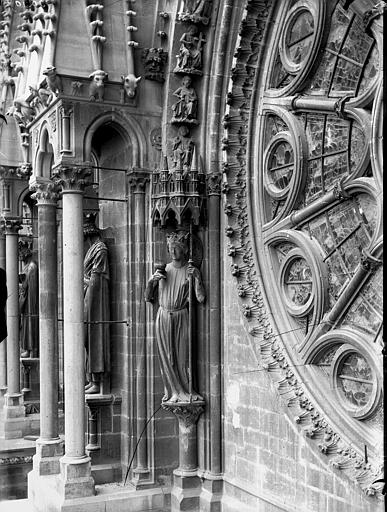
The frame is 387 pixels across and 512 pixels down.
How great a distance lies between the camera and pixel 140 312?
8656 mm

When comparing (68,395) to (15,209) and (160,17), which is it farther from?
(15,209)

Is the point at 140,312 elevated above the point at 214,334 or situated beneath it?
elevated above

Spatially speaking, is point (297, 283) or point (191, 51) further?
point (191, 51)

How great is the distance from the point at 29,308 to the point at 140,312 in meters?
6.54

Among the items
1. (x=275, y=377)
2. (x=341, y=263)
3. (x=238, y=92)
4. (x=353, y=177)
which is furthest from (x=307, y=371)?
(x=238, y=92)

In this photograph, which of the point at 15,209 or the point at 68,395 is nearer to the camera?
the point at 68,395

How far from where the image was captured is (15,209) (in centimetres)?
1355

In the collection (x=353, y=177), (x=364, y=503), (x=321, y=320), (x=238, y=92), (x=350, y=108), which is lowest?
(x=364, y=503)

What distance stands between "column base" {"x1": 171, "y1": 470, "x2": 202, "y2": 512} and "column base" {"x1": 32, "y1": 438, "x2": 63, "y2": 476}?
1753mm

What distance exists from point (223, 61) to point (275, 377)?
11.8 ft

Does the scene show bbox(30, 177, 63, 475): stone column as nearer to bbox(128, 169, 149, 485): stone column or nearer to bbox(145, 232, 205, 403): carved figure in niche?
bbox(128, 169, 149, 485): stone column

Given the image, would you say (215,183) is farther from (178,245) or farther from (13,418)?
(13,418)

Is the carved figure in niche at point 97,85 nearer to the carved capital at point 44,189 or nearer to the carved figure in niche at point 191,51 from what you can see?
the carved figure in niche at point 191,51

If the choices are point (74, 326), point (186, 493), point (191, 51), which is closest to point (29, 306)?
point (74, 326)
